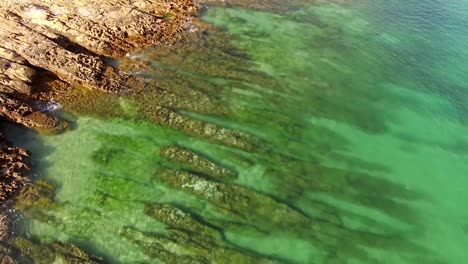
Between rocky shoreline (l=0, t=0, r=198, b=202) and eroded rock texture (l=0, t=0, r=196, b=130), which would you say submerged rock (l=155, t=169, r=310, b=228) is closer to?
rocky shoreline (l=0, t=0, r=198, b=202)

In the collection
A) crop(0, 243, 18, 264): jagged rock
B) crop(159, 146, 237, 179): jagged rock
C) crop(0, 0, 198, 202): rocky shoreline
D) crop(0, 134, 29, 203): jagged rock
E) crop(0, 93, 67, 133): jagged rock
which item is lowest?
crop(0, 243, 18, 264): jagged rock

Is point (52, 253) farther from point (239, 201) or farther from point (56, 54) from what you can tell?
point (56, 54)

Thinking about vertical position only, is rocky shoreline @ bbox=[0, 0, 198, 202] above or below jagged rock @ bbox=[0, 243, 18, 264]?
above

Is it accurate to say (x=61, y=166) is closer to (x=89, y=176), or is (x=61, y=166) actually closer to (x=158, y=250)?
(x=89, y=176)

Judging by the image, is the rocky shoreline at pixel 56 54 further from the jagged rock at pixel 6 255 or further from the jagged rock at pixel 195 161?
the jagged rock at pixel 195 161

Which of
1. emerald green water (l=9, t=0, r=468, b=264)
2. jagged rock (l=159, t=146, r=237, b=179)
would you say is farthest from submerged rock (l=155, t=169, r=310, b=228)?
jagged rock (l=159, t=146, r=237, b=179)

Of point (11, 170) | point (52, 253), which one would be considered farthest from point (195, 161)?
point (11, 170)
